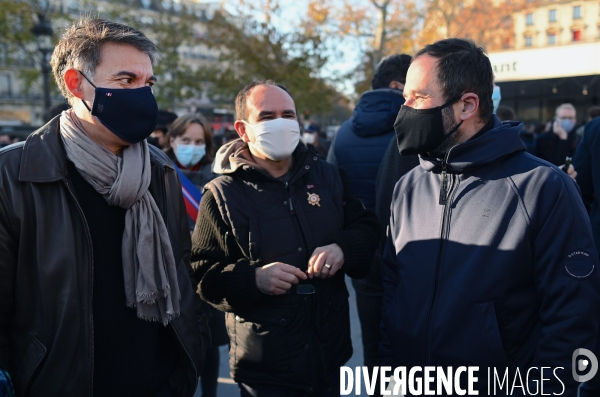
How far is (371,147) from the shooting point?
10.8ft

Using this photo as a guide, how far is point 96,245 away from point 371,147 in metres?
1.92

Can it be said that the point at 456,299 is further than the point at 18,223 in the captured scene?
Yes

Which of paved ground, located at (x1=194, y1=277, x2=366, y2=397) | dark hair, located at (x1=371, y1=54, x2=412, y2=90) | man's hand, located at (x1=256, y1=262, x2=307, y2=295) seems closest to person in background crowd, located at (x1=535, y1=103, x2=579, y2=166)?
paved ground, located at (x1=194, y1=277, x2=366, y2=397)

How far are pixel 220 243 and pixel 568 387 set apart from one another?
1528mm

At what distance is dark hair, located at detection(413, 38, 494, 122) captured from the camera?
2010 mm

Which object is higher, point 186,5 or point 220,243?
point 186,5

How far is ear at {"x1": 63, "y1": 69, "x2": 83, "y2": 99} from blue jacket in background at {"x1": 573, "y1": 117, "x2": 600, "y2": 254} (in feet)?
10.3

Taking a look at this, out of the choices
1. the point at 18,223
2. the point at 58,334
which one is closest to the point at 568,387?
the point at 58,334

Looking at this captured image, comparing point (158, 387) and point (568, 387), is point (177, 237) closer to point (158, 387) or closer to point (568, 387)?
point (158, 387)

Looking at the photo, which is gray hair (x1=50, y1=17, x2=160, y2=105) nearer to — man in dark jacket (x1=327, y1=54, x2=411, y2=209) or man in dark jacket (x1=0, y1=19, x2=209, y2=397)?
man in dark jacket (x1=0, y1=19, x2=209, y2=397)

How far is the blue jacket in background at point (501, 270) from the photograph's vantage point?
5.73 feet

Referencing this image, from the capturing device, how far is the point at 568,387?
175cm

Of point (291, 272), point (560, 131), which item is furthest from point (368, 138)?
point (560, 131)

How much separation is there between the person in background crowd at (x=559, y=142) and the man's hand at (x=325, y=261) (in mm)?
5099
